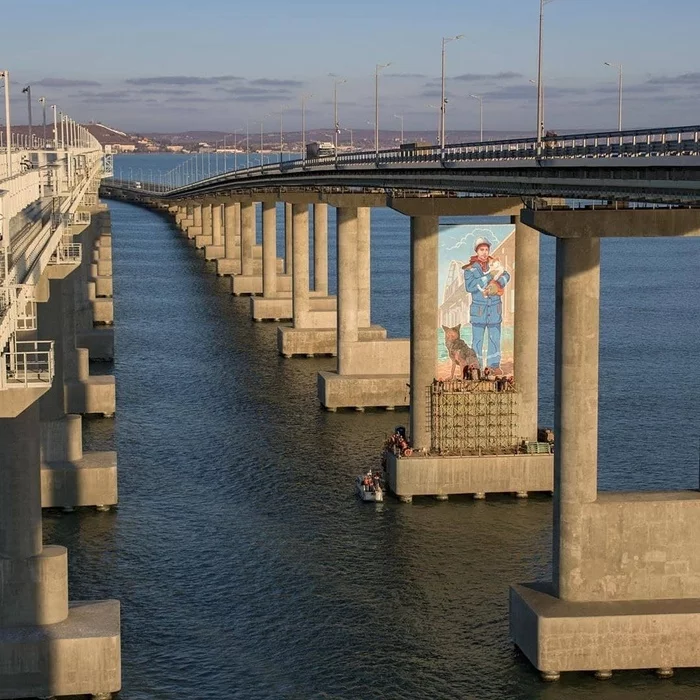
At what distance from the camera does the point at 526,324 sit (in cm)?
5728

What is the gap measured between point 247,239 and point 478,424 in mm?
83190

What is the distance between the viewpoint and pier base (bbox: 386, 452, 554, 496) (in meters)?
55.4

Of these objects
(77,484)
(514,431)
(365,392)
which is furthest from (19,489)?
(365,392)

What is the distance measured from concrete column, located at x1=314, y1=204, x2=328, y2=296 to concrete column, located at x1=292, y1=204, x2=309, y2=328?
249 cm

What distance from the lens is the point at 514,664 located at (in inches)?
1527

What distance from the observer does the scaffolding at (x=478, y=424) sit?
56.4m

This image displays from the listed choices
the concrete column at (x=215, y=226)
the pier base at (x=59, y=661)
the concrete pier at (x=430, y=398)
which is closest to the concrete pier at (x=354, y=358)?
the concrete pier at (x=430, y=398)

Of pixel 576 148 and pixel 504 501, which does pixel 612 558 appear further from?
pixel 504 501

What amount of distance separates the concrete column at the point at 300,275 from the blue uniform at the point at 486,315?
113 ft

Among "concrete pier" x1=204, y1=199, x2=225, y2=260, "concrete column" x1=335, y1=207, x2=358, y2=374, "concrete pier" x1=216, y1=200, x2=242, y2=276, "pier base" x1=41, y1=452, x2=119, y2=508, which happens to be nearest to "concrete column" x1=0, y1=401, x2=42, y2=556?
"pier base" x1=41, y1=452, x2=119, y2=508

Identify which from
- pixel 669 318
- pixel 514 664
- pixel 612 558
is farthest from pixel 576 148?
pixel 669 318

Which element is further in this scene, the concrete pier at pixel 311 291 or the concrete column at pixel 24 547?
the concrete pier at pixel 311 291

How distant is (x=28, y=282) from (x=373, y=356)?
133 feet

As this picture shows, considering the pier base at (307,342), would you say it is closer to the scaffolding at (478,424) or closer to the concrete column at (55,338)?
the concrete column at (55,338)
